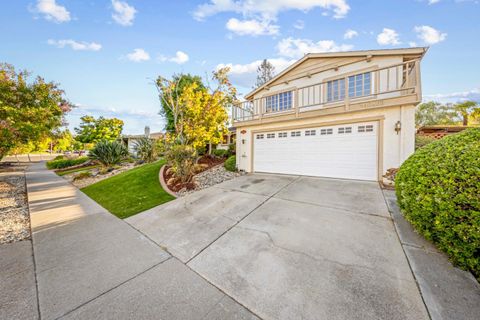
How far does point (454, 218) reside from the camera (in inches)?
83.7

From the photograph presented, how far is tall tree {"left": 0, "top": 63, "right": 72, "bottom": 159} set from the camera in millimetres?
6172

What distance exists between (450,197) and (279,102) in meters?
9.24

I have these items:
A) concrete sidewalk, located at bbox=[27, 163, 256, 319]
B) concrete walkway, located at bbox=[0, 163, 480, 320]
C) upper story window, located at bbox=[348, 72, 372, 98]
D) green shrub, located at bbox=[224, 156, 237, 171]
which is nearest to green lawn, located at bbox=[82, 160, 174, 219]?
concrete walkway, located at bbox=[0, 163, 480, 320]

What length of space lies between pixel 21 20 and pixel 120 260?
11.6m

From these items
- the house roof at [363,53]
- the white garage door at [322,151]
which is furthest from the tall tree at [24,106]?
the house roof at [363,53]

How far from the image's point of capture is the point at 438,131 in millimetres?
10211

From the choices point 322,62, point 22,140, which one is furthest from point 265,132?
point 22,140

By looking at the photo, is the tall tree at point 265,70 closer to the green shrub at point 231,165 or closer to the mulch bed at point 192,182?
the mulch bed at point 192,182

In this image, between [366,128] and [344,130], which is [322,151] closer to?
[344,130]

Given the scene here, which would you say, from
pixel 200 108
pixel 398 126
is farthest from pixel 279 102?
pixel 398 126

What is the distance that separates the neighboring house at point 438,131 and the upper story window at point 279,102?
7505 millimetres

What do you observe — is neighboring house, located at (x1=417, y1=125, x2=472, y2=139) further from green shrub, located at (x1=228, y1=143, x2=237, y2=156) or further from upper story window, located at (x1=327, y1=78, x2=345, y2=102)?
green shrub, located at (x1=228, y1=143, x2=237, y2=156)

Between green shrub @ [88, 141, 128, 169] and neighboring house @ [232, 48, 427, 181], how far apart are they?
8374 mm

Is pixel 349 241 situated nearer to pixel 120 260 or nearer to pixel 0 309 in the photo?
pixel 120 260
